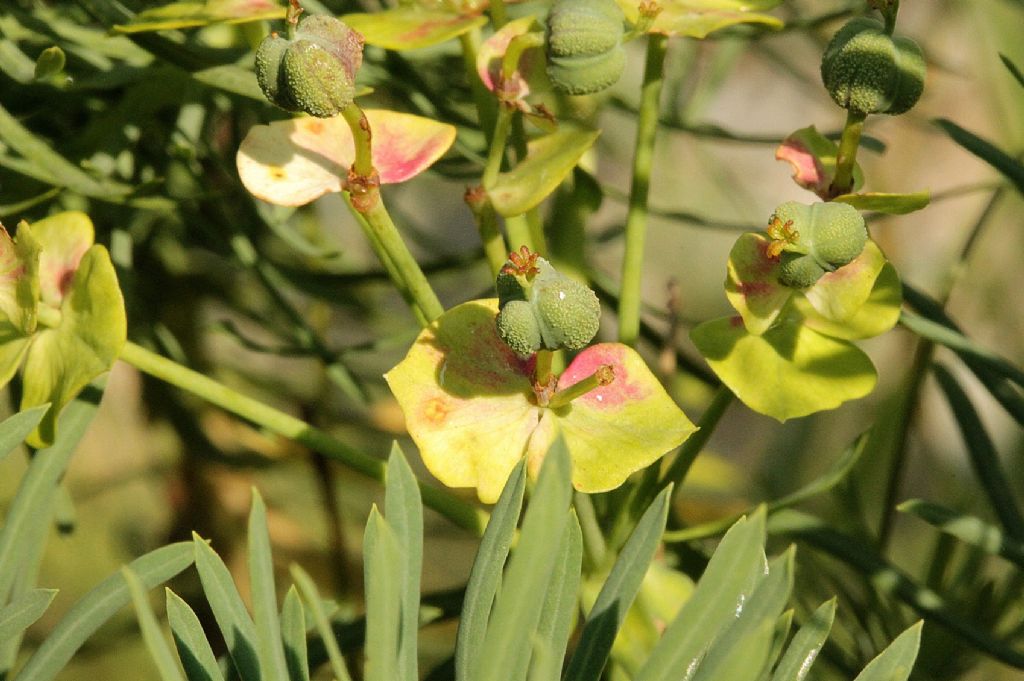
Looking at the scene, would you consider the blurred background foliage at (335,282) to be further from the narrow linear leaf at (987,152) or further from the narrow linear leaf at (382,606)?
the narrow linear leaf at (382,606)

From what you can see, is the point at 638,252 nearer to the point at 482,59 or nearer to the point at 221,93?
the point at 482,59

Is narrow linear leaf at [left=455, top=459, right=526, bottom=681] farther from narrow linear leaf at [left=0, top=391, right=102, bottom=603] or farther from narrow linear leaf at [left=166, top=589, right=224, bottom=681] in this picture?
narrow linear leaf at [left=0, top=391, right=102, bottom=603]

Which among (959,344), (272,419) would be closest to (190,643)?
(272,419)

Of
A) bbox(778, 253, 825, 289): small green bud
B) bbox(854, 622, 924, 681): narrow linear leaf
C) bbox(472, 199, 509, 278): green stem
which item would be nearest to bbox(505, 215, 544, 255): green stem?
bbox(472, 199, 509, 278): green stem

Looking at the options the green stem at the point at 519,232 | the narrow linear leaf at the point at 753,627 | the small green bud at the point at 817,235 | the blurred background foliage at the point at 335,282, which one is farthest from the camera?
the blurred background foliage at the point at 335,282

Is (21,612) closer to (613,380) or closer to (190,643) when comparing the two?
(190,643)

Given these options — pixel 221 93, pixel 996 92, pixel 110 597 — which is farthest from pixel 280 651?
pixel 996 92

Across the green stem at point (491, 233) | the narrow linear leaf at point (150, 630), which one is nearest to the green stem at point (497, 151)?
the green stem at point (491, 233)
